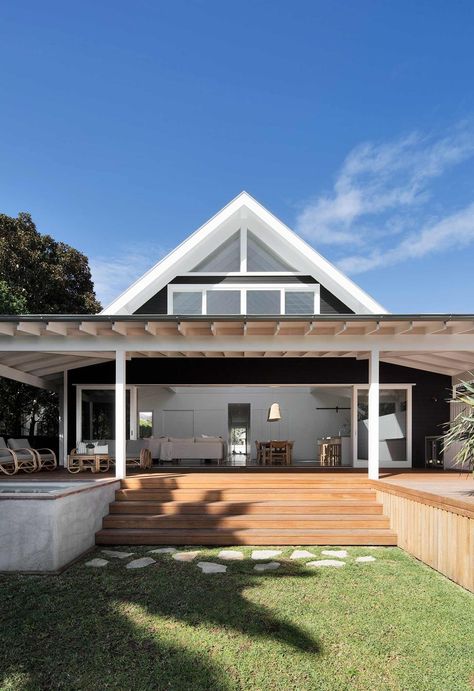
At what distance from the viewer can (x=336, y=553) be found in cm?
665

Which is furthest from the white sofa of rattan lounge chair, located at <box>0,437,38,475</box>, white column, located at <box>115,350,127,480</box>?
white column, located at <box>115,350,127,480</box>

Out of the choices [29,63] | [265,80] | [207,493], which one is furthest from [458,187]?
[207,493]

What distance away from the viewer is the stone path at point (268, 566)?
5887 mm

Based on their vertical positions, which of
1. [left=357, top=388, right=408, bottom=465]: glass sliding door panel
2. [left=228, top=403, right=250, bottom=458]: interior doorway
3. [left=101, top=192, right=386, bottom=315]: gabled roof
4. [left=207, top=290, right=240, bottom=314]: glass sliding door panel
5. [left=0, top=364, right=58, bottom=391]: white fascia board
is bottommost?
[left=228, top=403, right=250, bottom=458]: interior doorway

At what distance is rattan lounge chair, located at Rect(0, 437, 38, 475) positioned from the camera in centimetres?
1044

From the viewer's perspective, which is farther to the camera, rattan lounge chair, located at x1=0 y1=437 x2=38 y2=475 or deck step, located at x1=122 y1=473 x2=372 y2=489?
Result: rattan lounge chair, located at x1=0 y1=437 x2=38 y2=475

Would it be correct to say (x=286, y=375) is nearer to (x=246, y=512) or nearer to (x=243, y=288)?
(x=243, y=288)

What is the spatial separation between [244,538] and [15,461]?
19.1ft

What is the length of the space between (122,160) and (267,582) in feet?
56.6

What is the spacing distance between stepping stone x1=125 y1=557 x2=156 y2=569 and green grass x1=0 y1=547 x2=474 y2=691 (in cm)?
29

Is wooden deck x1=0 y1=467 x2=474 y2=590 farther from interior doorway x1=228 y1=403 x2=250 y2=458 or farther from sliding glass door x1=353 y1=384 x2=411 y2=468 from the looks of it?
interior doorway x1=228 y1=403 x2=250 y2=458

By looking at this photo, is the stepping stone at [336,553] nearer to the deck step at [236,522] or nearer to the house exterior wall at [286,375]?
the deck step at [236,522]

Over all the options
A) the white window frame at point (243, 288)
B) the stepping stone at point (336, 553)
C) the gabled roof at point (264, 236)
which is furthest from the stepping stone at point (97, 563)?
the white window frame at point (243, 288)

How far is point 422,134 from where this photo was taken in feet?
58.1
